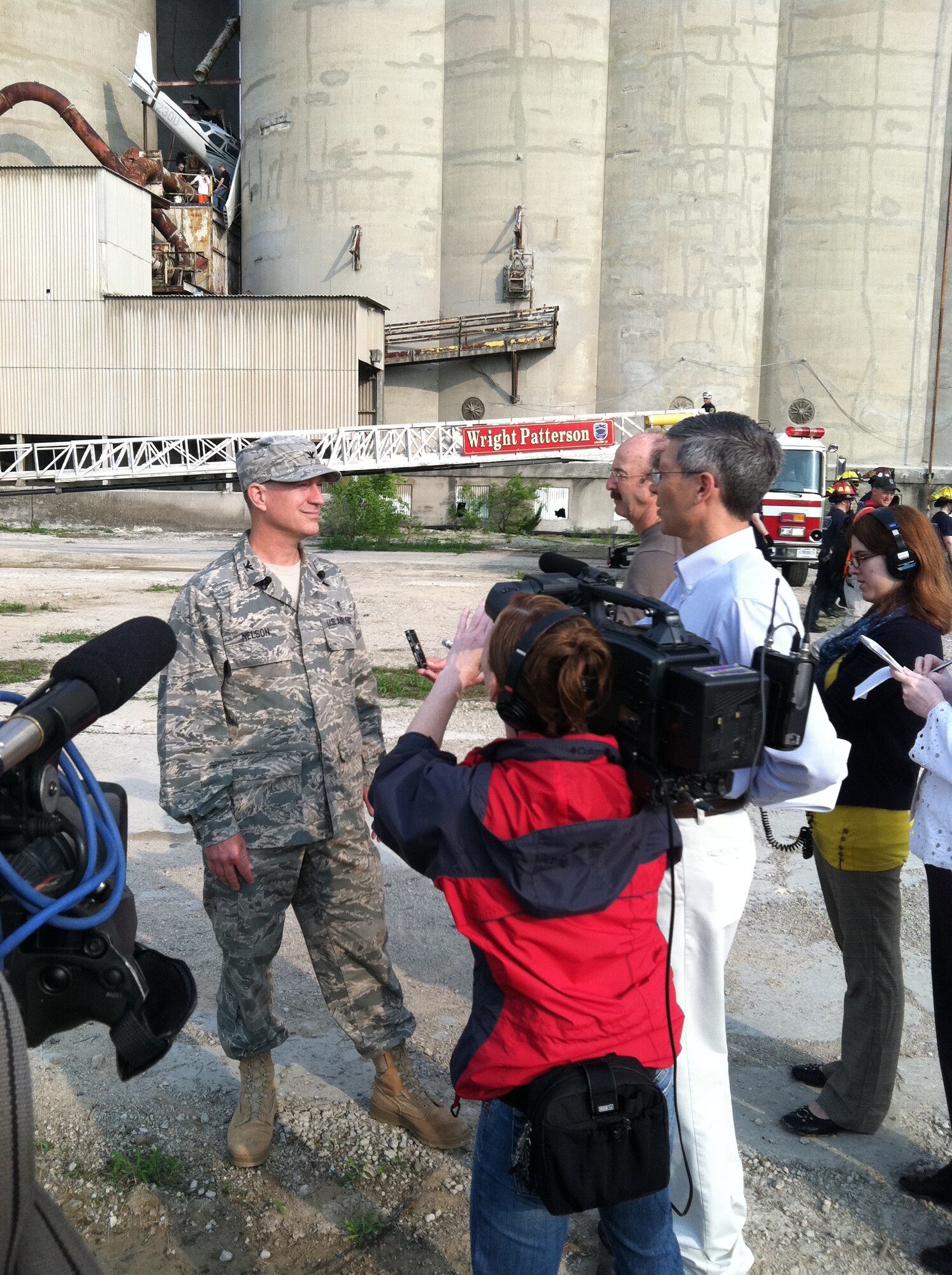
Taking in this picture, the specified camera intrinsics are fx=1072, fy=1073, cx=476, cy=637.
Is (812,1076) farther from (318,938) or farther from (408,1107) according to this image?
(318,938)

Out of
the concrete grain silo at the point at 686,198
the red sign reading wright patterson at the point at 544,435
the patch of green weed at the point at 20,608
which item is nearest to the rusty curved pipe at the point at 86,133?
the red sign reading wright patterson at the point at 544,435

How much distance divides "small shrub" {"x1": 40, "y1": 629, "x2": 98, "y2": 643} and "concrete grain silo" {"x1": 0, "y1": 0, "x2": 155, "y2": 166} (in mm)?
28089

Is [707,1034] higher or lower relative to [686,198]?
lower

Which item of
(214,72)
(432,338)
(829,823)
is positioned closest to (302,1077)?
(829,823)

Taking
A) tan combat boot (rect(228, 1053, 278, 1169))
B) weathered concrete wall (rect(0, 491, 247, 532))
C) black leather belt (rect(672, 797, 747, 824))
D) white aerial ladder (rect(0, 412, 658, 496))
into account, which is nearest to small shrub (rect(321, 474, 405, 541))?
white aerial ladder (rect(0, 412, 658, 496))

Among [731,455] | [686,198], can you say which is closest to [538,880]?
[731,455]

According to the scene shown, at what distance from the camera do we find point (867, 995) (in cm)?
323

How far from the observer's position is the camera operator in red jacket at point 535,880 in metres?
1.93

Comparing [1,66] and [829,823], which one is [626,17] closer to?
[1,66]

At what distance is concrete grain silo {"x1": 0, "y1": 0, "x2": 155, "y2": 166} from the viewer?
107ft

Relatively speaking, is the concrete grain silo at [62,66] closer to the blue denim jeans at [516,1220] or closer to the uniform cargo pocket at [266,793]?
the uniform cargo pocket at [266,793]

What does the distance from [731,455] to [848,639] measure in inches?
37.4

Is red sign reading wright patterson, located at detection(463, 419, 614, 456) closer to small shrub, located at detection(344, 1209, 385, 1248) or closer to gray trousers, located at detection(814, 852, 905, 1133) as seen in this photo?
gray trousers, located at detection(814, 852, 905, 1133)

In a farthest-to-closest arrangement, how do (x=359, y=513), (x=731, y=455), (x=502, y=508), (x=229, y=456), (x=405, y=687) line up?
(x=502, y=508) < (x=229, y=456) < (x=359, y=513) < (x=405, y=687) < (x=731, y=455)
